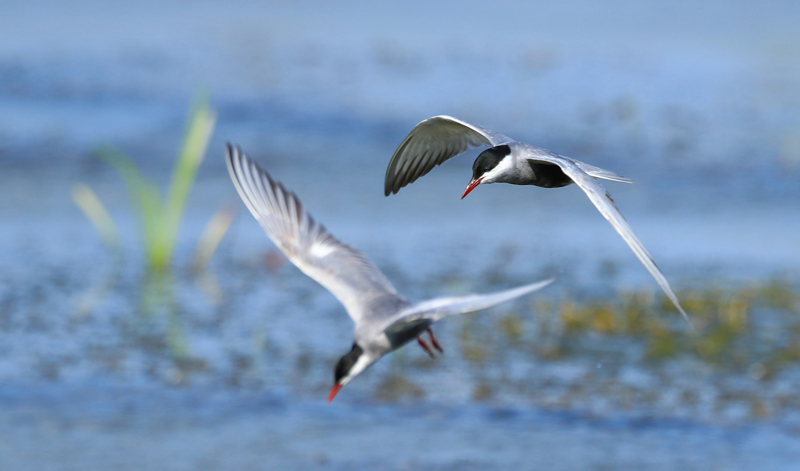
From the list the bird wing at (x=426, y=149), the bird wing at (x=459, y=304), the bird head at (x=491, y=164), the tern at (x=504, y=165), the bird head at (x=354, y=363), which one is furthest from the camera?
the bird wing at (x=426, y=149)

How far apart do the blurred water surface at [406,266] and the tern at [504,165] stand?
8.03 ft

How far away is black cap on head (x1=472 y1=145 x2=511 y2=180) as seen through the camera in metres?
3.79

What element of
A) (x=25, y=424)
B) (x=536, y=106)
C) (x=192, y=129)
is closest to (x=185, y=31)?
(x=536, y=106)

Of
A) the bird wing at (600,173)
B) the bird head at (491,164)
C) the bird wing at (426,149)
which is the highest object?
the bird wing at (426,149)

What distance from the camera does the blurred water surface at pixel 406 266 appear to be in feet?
22.6

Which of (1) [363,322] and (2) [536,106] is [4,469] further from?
(2) [536,106]

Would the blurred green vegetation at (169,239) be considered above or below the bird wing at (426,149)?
above

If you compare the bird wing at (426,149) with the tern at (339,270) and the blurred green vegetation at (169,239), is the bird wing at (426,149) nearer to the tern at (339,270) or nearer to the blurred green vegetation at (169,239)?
the tern at (339,270)

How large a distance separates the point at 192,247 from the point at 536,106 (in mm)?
7090

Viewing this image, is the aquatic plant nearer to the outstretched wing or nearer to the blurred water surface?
the blurred water surface

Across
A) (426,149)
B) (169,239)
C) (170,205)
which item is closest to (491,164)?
(426,149)

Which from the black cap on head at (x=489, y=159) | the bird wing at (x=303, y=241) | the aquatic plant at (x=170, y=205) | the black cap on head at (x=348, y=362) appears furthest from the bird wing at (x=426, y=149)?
the aquatic plant at (x=170, y=205)

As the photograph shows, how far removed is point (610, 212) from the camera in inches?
127

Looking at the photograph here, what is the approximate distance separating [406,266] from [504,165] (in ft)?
19.6
